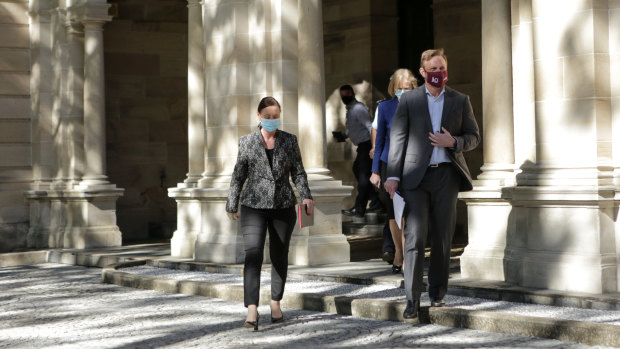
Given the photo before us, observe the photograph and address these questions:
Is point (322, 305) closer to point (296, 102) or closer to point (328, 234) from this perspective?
point (328, 234)

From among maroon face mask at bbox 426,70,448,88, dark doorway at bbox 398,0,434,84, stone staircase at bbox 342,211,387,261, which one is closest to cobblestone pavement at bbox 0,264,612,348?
maroon face mask at bbox 426,70,448,88

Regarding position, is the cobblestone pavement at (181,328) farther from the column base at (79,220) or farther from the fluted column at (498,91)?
the column base at (79,220)

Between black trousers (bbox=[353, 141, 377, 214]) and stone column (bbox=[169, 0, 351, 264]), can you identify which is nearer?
stone column (bbox=[169, 0, 351, 264])

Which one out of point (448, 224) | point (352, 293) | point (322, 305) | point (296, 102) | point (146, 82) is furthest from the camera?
point (146, 82)

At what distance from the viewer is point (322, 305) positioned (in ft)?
29.5

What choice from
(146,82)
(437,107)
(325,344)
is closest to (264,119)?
(437,107)

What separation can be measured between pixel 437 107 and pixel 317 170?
4.81 m

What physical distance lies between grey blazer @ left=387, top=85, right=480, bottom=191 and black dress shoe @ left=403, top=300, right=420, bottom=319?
0.88m

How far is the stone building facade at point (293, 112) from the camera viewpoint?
29.4 feet

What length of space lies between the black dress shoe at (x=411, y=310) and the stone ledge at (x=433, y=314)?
9 cm

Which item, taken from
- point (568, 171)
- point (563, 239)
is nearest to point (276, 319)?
point (563, 239)

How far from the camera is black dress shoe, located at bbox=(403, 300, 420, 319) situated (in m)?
7.88

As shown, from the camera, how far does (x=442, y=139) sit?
774cm

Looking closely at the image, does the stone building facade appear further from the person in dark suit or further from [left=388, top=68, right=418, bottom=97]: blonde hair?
[left=388, top=68, right=418, bottom=97]: blonde hair
